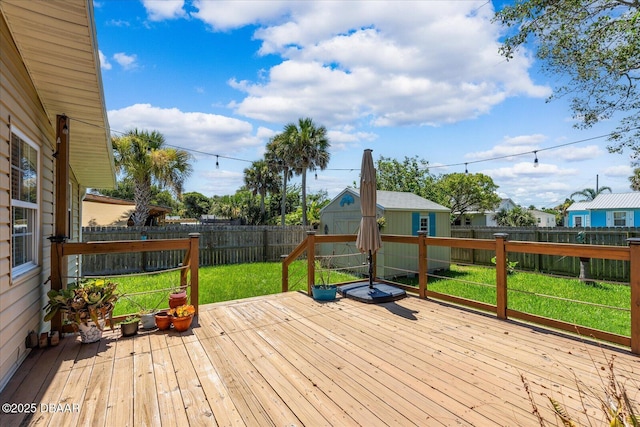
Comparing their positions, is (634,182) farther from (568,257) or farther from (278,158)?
(278,158)

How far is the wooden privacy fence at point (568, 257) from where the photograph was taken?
8469 mm

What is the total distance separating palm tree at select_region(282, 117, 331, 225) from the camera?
16.2m

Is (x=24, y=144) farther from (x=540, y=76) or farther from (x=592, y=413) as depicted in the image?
(x=540, y=76)

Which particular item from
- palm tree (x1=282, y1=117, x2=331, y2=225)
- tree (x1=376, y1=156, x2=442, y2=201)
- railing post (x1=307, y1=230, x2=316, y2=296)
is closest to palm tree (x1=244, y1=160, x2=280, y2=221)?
palm tree (x1=282, y1=117, x2=331, y2=225)

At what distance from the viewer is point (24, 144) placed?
319 centimetres

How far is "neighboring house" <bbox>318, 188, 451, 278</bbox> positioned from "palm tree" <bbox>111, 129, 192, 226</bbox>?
6.05 meters

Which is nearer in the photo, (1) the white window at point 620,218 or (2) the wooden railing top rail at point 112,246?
(2) the wooden railing top rail at point 112,246

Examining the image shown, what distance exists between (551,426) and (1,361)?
150 inches

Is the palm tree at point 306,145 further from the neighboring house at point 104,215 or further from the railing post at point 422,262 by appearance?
the railing post at point 422,262

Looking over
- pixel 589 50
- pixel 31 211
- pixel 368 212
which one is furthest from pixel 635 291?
pixel 589 50

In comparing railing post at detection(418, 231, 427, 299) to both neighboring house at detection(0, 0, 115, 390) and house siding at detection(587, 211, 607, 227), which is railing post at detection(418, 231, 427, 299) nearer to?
neighboring house at detection(0, 0, 115, 390)

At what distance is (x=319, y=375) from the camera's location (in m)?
2.57

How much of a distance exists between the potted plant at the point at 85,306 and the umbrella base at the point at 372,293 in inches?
128

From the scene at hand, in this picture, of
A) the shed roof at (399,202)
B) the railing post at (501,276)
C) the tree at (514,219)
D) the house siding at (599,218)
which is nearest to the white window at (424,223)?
the shed roof at (399,202)
